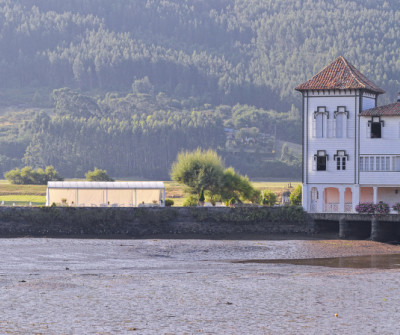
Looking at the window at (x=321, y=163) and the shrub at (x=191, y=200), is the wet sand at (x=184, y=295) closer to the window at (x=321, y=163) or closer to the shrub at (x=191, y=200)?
the window at (x=321, y=163)

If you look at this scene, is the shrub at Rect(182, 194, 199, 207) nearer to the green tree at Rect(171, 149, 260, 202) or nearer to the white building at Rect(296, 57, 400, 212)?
the green tree at Rect(171, 149, 260, 202)

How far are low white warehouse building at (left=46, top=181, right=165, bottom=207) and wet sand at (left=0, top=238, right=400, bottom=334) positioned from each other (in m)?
19.6

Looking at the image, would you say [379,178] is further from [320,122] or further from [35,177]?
[35,177]

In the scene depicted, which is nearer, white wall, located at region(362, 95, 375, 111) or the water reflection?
the water reflection

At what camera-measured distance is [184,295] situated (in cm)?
3081

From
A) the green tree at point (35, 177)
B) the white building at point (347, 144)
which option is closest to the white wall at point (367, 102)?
the white building at point (347, 144)

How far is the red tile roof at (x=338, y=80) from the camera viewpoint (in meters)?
63.2

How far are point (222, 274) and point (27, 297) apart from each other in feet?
35.7

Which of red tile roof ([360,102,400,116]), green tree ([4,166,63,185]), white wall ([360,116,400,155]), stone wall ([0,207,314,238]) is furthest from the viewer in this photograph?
green tree ([4,166,63,185])

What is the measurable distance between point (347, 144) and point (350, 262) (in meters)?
19.4

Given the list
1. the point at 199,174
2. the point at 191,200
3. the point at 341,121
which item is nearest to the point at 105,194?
the point at 191,200

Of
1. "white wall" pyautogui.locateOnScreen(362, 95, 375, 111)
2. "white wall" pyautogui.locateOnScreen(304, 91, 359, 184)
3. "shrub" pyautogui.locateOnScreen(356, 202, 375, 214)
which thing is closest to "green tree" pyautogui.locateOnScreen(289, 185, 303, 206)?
"white wall" pyautogui.locateOnScreen(304, 91, 359, 184)

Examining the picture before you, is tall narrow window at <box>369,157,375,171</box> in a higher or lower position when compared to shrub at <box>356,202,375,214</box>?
higher

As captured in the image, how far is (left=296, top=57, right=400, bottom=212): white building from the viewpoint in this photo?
62469mm
